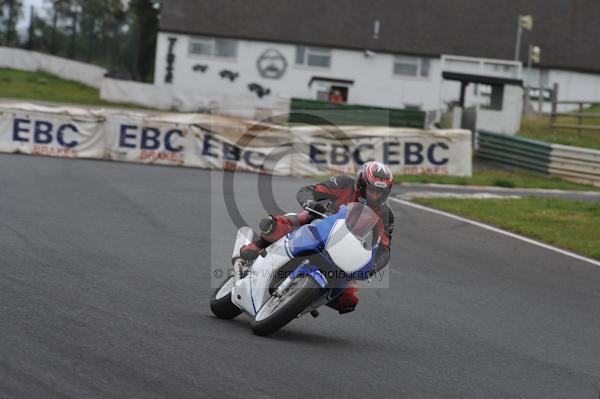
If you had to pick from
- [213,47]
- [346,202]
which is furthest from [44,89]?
[346,202]

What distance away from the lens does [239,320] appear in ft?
28.2

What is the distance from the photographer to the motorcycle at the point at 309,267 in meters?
7.37

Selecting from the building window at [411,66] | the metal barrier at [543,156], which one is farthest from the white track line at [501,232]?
the building window at [411,66]

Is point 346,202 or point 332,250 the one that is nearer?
point 332,250

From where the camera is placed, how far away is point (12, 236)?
11.5 m

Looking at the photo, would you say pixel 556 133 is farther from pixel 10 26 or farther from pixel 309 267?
pixel 10 26

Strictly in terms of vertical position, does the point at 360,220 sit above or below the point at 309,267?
above

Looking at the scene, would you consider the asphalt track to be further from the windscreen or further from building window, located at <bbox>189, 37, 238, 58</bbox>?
building window, located at <bbox>189, 37, 238, 58</bbox>

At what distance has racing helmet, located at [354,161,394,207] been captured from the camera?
7.55 meters

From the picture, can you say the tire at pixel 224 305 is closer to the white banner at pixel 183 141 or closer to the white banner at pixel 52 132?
the white banner at pixel 183 141

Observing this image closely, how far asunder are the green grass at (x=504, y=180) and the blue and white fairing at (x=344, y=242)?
638 inches

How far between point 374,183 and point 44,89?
41968mm

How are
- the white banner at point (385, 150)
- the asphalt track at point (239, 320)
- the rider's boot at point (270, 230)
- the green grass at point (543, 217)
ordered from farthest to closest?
the white banner at point (385, 150)
the green grass at point (543, 217)
the rider's boot at point (270, 230)
the asphalt track at point (239, 320)

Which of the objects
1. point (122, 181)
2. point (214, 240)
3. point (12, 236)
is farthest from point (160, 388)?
point (122, 181)
